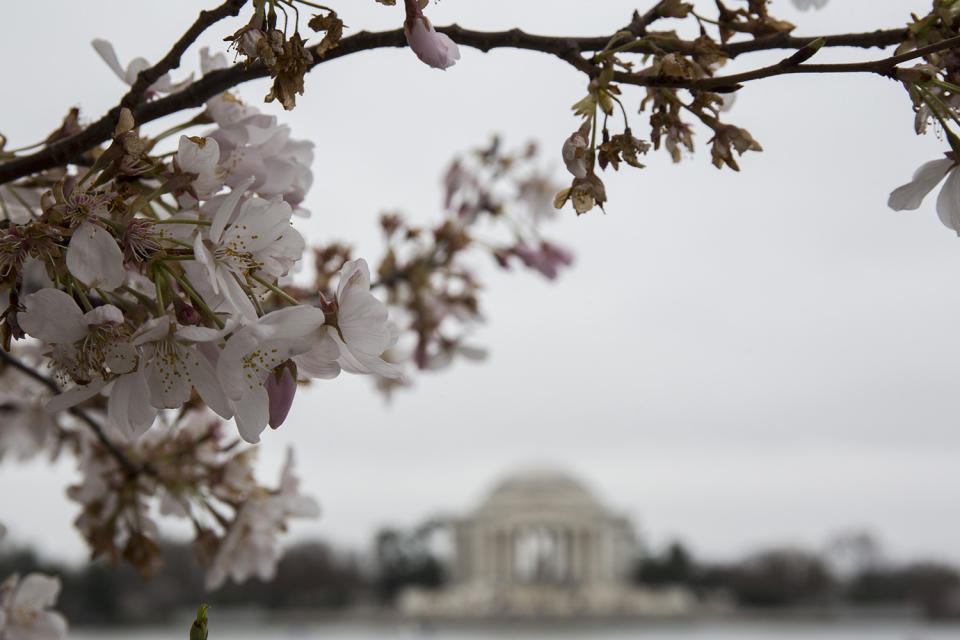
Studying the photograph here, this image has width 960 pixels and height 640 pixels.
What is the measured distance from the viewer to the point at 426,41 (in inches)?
47.9

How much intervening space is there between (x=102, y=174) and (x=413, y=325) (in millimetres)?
2096

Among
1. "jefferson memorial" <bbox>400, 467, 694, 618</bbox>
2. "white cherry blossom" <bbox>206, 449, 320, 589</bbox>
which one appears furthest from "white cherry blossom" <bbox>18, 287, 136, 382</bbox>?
"jefferson memorial" <bbox>400, 467, 694, 618</bbox>

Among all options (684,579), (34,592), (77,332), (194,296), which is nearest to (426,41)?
(194,296)

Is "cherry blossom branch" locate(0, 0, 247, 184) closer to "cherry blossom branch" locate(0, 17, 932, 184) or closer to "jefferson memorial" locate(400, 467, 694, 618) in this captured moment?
"cherry blossom branch" locate(0, 17, 932, 184)

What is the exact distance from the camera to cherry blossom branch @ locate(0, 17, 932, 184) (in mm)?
1196

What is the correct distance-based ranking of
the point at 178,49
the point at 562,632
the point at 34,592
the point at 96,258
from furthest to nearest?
the point at 562,632 → the point at 34,592 → the point at 178,49 → the point at 96,258

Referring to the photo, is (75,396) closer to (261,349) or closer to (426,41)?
(261,349)

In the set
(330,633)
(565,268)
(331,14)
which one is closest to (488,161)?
(565,268)

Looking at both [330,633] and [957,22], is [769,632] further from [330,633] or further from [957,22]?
[957,22]

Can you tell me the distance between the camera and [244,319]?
1.05 metres

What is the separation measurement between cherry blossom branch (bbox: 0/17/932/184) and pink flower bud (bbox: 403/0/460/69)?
1.8 inches

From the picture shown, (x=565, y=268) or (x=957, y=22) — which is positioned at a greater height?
(x=565, y=268)

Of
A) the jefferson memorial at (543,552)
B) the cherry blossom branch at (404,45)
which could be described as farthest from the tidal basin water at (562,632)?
the cherry blossom branch at (404,45)

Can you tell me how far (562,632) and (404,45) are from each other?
4401 cm
